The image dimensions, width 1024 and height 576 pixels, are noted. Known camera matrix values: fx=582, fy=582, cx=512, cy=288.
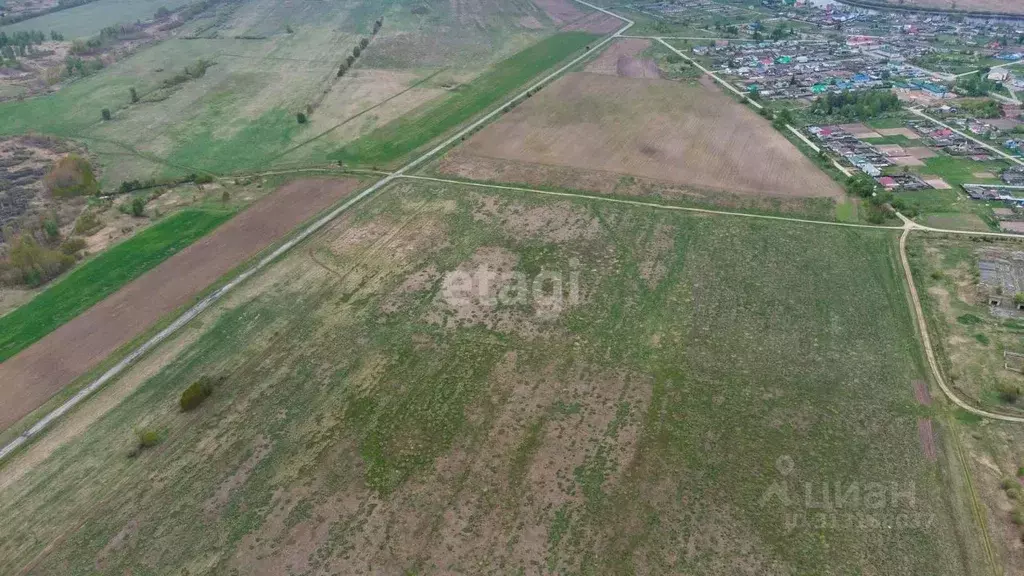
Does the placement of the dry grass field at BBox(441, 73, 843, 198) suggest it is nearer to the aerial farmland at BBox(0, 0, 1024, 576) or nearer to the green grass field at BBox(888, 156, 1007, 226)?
the aerial farmland at BBox(0, 0, 1024, 576)

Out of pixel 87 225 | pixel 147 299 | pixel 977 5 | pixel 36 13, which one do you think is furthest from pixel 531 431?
pixel 36 13

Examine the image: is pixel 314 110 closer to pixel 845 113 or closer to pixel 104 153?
pixel 104 153

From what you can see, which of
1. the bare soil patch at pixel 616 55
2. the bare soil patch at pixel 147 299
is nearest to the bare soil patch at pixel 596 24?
the bare soil patch at pixel 616 55

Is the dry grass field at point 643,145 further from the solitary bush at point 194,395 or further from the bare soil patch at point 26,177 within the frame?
the bare soil patch at point 26,177

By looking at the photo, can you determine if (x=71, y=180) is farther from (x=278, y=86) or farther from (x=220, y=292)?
(x=278, y=86)

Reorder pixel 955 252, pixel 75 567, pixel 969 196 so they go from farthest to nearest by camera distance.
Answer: pixel 969 196
pixel 955 252
pixel 75 567

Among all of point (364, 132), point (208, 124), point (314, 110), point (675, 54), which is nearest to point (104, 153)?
point (208, 124)
